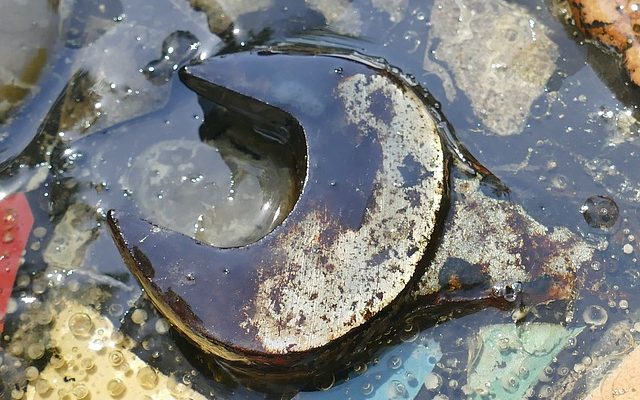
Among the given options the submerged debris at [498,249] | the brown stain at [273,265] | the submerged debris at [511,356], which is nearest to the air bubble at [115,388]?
the brown stain at [273,265]

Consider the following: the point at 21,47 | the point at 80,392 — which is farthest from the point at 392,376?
the point at 21,47

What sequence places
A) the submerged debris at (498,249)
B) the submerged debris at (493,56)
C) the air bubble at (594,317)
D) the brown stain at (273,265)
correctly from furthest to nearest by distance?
the submerged debris at (493,56) → the air bubble at (594,317) → the submerged debris at (498,249) → the brown stain at (273,265)

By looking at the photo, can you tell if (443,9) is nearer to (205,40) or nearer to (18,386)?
(205,40)

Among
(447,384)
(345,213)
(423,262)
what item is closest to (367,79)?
(345,213)

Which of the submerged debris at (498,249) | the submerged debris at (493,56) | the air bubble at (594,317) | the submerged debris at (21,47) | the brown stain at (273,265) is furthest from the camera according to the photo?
the submerged debris at (493,56)

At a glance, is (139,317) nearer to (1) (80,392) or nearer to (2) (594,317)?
(1) (80,392)

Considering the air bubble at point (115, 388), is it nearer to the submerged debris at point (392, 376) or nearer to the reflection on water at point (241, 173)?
the reflection on water at point (241, 173)
